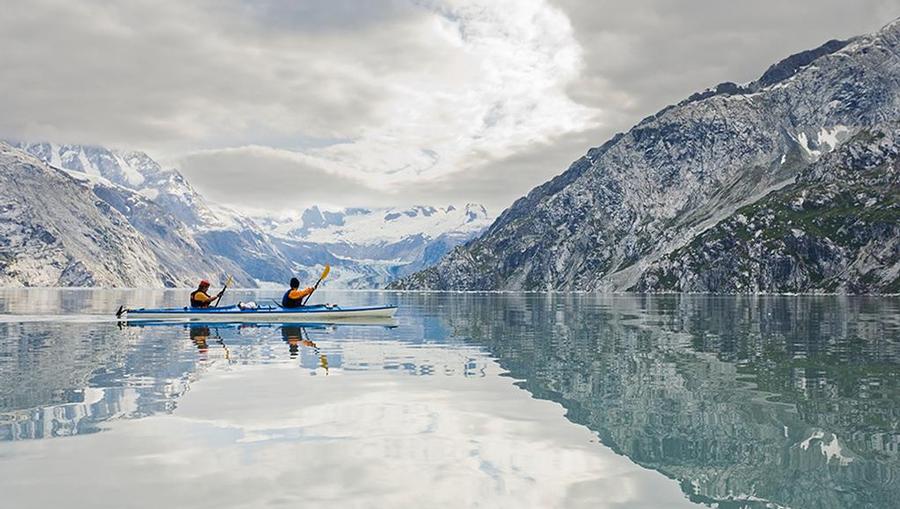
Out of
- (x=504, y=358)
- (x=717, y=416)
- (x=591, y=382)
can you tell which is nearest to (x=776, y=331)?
(x=504, y=358)

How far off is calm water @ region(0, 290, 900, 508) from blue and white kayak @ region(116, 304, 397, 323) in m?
27.9

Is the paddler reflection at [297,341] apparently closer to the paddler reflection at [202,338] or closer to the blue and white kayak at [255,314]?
the blue and white kayak at [255,314]

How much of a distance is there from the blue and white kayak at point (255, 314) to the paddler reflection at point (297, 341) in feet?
6.60

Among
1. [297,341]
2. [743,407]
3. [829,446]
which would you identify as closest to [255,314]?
[297,341]

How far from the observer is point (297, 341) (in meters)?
60.2

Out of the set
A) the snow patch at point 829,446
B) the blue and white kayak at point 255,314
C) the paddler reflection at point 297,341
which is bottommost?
the snow patch at point 829,446

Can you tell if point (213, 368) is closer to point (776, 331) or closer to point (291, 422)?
point (291, 422)

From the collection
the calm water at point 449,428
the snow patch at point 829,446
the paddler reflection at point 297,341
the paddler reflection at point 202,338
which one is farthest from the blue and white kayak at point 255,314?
the snow patch at point 829,446

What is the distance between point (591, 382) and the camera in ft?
121

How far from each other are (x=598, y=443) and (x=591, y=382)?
45.0 feet

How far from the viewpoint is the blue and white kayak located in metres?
79.8

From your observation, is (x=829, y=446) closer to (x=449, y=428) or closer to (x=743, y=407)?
(x=743, y=407)

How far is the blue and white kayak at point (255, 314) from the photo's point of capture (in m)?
79.8

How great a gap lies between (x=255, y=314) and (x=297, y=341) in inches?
841
